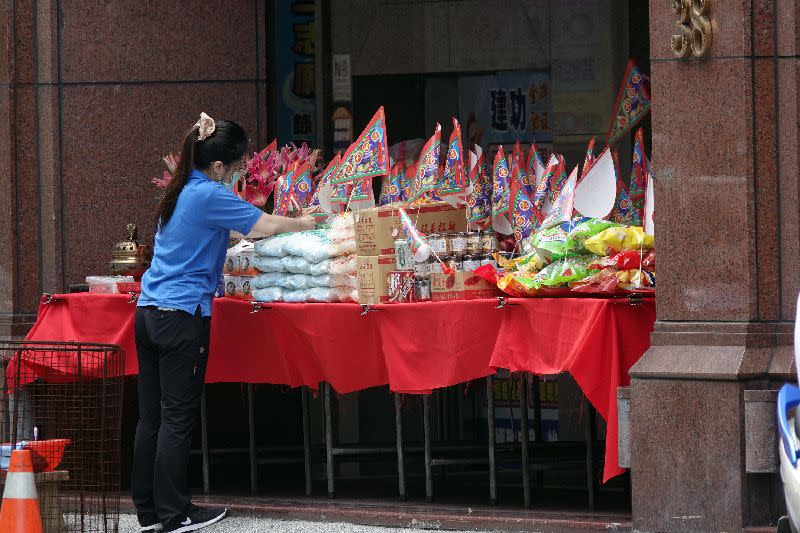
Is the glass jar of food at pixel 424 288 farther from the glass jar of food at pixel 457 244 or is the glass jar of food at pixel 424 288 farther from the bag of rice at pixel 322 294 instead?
the bag of rice at pixel 322 294

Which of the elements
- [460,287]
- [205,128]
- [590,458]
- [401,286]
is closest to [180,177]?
[205,128]

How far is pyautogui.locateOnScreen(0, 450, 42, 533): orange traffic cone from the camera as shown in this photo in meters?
6.75

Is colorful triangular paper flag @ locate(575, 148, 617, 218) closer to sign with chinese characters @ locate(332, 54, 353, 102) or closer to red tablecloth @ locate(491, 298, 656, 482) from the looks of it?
red tablecloth @ locate(491, 298, 656, 482)

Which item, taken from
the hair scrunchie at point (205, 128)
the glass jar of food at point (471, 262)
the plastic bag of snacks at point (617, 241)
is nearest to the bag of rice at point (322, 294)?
the glass jar of food at point (471, 262)

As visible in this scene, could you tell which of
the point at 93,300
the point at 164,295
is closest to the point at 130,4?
the point at 93,300

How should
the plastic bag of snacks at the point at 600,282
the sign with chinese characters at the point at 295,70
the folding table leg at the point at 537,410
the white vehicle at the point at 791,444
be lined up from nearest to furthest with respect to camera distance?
the white vehicle at the point at 791,444
the plastic bag of snacks at the point at 600,282
the folding table leg at the point at 537,410
the sign with chinese characters at the point at 295,70

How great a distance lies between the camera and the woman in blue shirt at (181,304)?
7.92 meters

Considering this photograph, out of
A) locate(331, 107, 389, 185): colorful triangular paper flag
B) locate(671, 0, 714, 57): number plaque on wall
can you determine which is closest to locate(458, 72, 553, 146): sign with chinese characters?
locate(331, 107, 389, 185): colorful triangular paper flag

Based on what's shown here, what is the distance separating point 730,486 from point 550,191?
202 centimetres

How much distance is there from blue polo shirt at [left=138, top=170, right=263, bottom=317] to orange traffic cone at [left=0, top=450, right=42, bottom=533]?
4.40 feet

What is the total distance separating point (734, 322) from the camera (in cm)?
737

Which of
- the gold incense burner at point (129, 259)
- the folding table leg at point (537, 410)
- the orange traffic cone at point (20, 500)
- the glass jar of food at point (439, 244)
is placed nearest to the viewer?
the orange traffic cone at point (20, 500)

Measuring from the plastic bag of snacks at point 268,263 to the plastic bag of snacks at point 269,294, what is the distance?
102 millimetres

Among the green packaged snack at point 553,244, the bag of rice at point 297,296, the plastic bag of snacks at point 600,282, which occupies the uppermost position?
the green packaged snack at point 553,244
